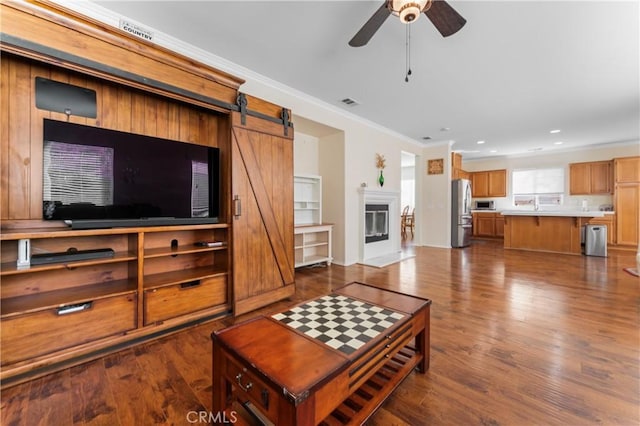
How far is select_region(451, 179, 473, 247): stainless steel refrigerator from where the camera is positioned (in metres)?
6.48

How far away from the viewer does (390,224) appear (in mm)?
5660

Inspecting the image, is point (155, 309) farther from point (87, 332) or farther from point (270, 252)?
point (270, 252)

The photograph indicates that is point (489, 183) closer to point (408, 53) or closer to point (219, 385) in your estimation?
point (408, 53)

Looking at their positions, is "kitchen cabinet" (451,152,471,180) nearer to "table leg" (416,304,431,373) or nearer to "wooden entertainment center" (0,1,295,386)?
"wooden entertainment center" (0,1,295,386)

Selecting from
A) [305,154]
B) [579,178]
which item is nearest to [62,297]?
[305,154]

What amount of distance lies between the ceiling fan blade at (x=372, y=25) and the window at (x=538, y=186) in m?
8.12

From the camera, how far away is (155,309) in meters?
2.13

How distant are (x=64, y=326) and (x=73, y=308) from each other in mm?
121

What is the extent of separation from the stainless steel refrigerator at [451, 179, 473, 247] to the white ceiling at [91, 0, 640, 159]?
215 centimetres

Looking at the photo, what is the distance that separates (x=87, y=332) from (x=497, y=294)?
4008 millimetres

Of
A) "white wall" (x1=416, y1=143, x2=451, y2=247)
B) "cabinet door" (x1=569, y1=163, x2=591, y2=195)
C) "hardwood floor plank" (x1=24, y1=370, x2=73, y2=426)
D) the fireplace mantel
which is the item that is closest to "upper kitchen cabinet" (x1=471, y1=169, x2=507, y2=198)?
"cabinet door" (x1=569, y1=163, x2=591, y2=195)

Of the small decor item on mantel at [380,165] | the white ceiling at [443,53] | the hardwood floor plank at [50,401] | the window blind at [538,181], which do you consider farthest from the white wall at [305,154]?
the window blind at [538,181]

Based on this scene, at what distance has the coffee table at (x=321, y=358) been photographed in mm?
958

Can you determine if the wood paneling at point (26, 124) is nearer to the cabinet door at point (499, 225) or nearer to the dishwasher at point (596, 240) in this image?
the dishwasher at point (596, 240)
